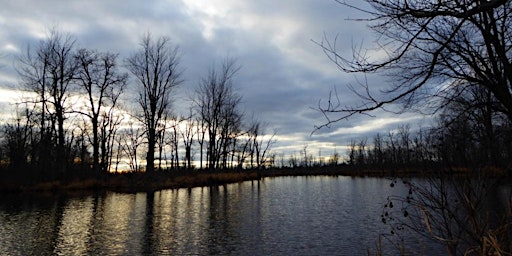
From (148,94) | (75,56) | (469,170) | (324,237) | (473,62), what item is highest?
(75,56)

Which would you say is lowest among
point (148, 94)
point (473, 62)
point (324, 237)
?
point (324, 237)

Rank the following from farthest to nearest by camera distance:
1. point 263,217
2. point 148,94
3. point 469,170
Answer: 1. point 148,94
2. point 263,217
3. point 469,170

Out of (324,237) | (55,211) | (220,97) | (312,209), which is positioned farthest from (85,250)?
(220,97)

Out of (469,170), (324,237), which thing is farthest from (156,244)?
(469,170)

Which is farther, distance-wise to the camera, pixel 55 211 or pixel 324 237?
pixel 55 211

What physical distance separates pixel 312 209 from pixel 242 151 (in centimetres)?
4734

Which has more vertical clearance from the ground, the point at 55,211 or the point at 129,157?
the point at 129,157

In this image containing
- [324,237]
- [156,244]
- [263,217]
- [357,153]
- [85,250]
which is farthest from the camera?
[357,153]

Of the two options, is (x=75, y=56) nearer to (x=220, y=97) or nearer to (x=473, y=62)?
(x=220, y=97)

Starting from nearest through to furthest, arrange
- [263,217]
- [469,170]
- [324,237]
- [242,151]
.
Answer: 1. [469,170]
2. [324,237]
3. [263,217]
4. [242,151]

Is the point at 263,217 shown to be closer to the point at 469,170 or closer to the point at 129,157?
the point at 469,170

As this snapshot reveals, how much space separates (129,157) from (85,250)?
48369mm

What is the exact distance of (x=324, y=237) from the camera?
9352mm

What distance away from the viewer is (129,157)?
5394 centimetres
